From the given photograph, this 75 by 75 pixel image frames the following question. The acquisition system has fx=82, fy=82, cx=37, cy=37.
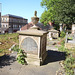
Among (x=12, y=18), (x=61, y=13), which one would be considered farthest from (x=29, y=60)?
(x=12, y=18)

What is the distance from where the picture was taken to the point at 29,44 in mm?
4824

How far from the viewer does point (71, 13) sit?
17031 mm

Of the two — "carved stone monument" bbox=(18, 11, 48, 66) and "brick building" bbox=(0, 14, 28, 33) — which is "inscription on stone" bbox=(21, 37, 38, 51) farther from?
"brick building" bbox=(0, 14, 28, 33)

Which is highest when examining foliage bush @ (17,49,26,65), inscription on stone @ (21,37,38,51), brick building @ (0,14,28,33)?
brick building @ (0,14,28,33)

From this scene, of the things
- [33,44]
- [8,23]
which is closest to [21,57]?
[33,44]

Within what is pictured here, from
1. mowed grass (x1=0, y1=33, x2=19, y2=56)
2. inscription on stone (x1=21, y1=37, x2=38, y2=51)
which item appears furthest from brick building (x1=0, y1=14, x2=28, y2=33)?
inscription on stone (x1=21, y1=37, x2=38, y2=51)

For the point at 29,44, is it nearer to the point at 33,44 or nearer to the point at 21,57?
the point at 33,44

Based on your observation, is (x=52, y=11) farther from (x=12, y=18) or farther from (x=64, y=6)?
(x=12, y=18)

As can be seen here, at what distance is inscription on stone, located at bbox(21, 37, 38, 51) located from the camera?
4733mm

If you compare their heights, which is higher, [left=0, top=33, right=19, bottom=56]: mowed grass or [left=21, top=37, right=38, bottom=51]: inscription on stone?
[left=21, top=37, right=38, bottom=51]: inscription on stone

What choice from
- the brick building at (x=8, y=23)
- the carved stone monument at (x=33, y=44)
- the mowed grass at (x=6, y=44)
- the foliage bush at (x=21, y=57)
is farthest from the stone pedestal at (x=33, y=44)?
the brick building at (x=8, y=23)

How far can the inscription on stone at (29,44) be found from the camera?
473cm

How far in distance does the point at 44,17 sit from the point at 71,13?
8.81 metres

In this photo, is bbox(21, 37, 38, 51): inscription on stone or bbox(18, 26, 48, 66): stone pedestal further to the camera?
bbox(21, 37, 38, 51): inscription on stone
